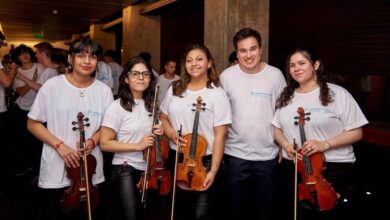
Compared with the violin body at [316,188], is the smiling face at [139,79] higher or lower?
higher

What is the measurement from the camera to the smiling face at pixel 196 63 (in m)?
2.43

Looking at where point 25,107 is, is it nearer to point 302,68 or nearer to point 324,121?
point 302,68

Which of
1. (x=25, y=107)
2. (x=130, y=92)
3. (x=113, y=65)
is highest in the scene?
(x=113, y=65)

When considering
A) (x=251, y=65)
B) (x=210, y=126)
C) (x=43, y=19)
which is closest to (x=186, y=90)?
(x=210, y=126)

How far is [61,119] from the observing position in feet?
→ 7.56

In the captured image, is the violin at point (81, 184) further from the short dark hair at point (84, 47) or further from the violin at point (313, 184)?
the violin at point (313, 184)

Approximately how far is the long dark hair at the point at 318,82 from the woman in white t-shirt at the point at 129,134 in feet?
2.59

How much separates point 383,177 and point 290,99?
0.93 m

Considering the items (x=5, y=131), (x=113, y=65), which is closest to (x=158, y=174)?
(x=5, y=131)

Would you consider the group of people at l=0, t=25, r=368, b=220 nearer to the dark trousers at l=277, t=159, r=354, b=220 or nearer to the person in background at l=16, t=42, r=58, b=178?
the dark trousers at l=277, t=159, r=354, b=220

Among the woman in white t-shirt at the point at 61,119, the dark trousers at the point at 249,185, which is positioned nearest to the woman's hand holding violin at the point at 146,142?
the woman in white t-shirt at the point at 61,119

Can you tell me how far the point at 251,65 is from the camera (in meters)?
2.55

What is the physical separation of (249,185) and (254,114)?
0.49 m

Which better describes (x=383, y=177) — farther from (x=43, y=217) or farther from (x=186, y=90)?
(x=43, y=217)
